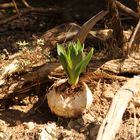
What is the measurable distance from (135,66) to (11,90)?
2.79ft

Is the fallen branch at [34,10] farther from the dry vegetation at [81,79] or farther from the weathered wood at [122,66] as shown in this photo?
the weathered wood at [122,66]

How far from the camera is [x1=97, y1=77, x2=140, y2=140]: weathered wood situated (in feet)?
7.34

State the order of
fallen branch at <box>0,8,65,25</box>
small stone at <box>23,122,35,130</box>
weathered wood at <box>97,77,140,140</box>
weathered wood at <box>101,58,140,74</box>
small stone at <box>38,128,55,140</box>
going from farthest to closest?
1. fallen branch at <box>0,8,65,25</box>
2. weathered wood at <box>101,58,140,74</box>
3. small stone at <box>23,122,35,130</box>
4. small stone at <box>38,128,55,140</box>
5. weathered wood at <box>97,77,140,140</box>

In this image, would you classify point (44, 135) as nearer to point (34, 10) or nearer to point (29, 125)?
point (29, 125)

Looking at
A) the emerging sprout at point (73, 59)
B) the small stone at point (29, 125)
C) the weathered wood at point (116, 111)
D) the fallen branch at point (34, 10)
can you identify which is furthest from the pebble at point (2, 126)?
the fallen branch at point (34, 10)

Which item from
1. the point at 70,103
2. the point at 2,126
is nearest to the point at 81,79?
the point at 70,103

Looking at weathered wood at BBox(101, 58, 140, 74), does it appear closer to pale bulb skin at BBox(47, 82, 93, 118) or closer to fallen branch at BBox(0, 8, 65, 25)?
pale bulb skin at BBox(47, 82, 93, 118)

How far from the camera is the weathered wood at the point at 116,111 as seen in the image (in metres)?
2.24

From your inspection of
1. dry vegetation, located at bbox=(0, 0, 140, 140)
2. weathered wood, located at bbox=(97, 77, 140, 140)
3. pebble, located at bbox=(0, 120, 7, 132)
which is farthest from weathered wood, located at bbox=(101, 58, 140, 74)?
pebble, located at bbox=(0, 120, 7, 132)

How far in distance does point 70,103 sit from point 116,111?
346mm

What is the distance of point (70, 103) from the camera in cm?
263

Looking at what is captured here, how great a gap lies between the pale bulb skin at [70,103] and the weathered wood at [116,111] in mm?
254

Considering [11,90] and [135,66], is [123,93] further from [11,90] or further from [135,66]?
[11,90]

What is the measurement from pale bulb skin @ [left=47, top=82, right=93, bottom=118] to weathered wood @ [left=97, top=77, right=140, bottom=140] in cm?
25
